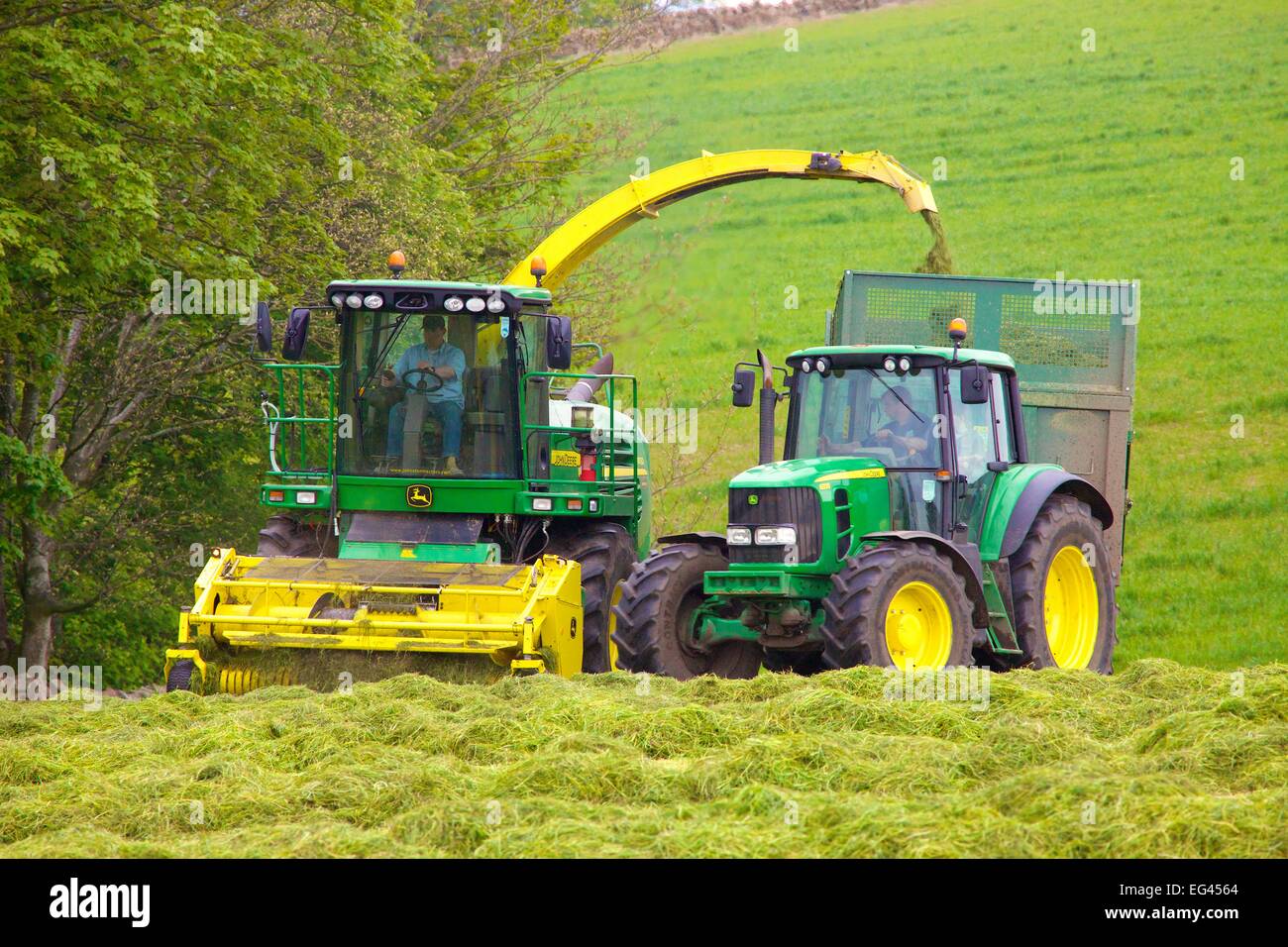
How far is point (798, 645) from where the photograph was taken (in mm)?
11234

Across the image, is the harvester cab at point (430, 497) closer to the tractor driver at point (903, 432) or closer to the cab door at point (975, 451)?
the tractor driver at point (903, 432)

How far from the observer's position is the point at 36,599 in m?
15.7

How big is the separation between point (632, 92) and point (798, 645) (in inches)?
1135

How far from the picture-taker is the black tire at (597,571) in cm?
1191

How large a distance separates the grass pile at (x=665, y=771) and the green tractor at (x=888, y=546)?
36.6 inches

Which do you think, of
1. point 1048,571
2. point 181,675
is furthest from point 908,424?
point 181,675

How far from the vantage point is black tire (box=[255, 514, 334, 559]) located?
12.5 metres

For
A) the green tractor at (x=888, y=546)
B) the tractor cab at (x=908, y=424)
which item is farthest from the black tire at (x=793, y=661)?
the tractor cab at (x=908, y=424)

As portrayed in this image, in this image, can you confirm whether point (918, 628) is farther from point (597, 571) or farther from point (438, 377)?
point (438, 377)

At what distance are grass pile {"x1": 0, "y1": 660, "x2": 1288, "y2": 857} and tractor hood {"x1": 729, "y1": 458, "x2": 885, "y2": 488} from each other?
151 cm

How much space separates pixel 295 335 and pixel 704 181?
4399 millimetres

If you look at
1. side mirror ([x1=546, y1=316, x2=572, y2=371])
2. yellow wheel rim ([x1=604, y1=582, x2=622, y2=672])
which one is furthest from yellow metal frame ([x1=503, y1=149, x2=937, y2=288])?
yellow wheel rim ([x1=604, y1=582, x2=622, y2=672])

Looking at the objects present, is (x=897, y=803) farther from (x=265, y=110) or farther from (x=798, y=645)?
(x=265, y=110)
